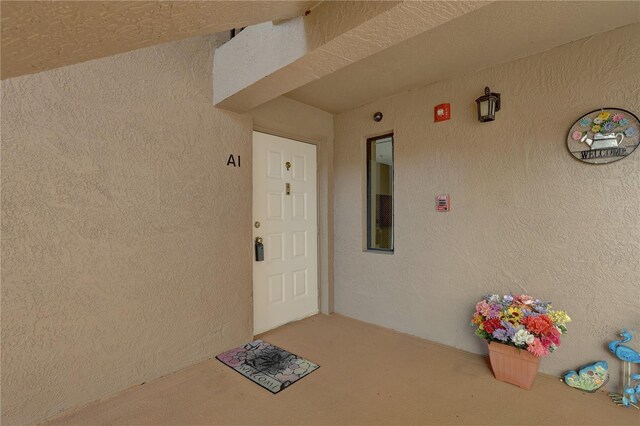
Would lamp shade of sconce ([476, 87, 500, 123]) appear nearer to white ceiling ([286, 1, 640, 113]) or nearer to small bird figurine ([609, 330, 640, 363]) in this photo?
white ceiling ([286, 1, 640, 113])

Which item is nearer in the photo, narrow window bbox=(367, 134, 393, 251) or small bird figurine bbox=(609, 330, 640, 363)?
small bird figurine bbox=(609, 330, 640, 363)

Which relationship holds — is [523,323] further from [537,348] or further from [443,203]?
[443,203]

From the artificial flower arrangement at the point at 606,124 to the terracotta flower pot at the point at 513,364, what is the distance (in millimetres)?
1437

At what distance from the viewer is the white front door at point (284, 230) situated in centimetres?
270

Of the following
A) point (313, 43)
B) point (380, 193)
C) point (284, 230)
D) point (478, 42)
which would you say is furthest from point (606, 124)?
point (284, 230)

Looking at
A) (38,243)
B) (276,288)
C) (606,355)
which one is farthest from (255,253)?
(606,355)

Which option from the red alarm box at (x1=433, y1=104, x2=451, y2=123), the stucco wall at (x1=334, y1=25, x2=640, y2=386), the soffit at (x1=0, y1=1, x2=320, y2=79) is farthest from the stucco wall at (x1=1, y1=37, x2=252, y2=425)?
the red alarm box at (x1=433, y1=104, x2=451, y2=123)

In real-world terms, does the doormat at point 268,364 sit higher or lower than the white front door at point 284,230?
lower

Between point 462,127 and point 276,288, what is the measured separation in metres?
2.22

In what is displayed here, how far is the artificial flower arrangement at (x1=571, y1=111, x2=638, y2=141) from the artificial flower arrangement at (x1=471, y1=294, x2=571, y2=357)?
1135 mm

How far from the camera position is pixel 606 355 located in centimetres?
179

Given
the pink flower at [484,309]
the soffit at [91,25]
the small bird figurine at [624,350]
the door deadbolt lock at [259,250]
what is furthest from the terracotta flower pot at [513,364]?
the soffit at [91,25]

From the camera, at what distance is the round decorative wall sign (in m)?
1.70

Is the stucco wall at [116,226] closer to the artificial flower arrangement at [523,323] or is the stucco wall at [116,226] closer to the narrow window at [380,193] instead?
the narrow window at [380,193]
